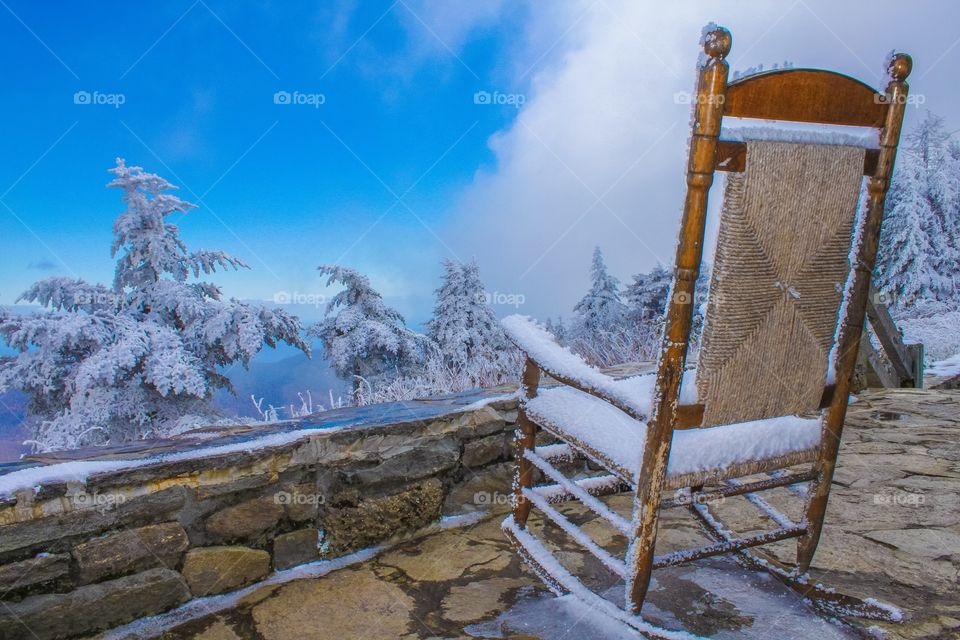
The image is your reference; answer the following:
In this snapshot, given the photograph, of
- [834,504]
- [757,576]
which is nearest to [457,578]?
[757,576]

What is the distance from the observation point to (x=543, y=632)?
4.31 ft

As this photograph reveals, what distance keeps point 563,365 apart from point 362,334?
7183mm

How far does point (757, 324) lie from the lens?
1068 mm

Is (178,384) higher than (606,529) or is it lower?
lower

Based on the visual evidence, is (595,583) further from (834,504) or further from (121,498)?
(121,498)

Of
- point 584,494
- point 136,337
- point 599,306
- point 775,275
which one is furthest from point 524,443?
point 599,306

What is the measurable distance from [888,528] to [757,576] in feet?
2.02

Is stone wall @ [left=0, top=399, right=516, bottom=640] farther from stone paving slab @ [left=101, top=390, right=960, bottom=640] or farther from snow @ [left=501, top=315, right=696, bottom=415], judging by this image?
snow @ [left=501, top=315, right=696, bottom=415]

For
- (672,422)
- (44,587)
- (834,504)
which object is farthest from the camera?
(834,504)

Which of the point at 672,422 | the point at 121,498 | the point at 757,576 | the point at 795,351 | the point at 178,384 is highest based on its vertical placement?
the point at 795,351

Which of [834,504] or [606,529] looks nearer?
[606,529]

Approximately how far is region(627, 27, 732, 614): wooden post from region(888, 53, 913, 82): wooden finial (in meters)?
0.46
